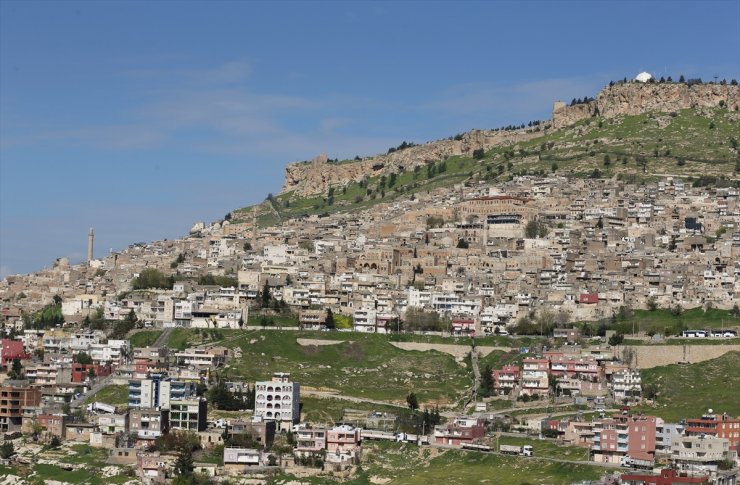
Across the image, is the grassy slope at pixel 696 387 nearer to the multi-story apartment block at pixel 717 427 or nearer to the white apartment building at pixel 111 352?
the multi-story apartment block at pixel 717 427

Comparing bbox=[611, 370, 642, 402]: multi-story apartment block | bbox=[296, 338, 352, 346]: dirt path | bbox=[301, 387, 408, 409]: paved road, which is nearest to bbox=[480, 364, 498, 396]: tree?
bbox=[301, 387, 408, 409]: paved road

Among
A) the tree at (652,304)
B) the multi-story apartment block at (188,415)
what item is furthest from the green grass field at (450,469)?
the tree at (652,304)

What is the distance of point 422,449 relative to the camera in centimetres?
7262

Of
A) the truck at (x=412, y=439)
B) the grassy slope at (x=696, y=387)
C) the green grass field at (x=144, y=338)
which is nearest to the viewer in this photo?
Answer: the truck at (x=412, y=439)

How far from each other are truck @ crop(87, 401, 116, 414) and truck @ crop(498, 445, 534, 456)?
62.2 ft

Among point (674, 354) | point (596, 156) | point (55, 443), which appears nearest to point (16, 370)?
point (55, 443)

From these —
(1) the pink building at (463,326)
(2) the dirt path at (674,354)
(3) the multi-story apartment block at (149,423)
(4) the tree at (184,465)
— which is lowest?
(4) the tree at (184,465)

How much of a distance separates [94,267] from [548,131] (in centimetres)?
5220

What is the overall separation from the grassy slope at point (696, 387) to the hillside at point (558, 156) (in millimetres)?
48558

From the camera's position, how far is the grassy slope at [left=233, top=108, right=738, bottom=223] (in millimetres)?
137000

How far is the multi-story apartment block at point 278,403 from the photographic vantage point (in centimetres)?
7594

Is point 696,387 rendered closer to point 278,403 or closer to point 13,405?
point 278,403

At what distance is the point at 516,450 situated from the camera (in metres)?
70.9

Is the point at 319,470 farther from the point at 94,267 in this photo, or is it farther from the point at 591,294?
the point at 94,267
